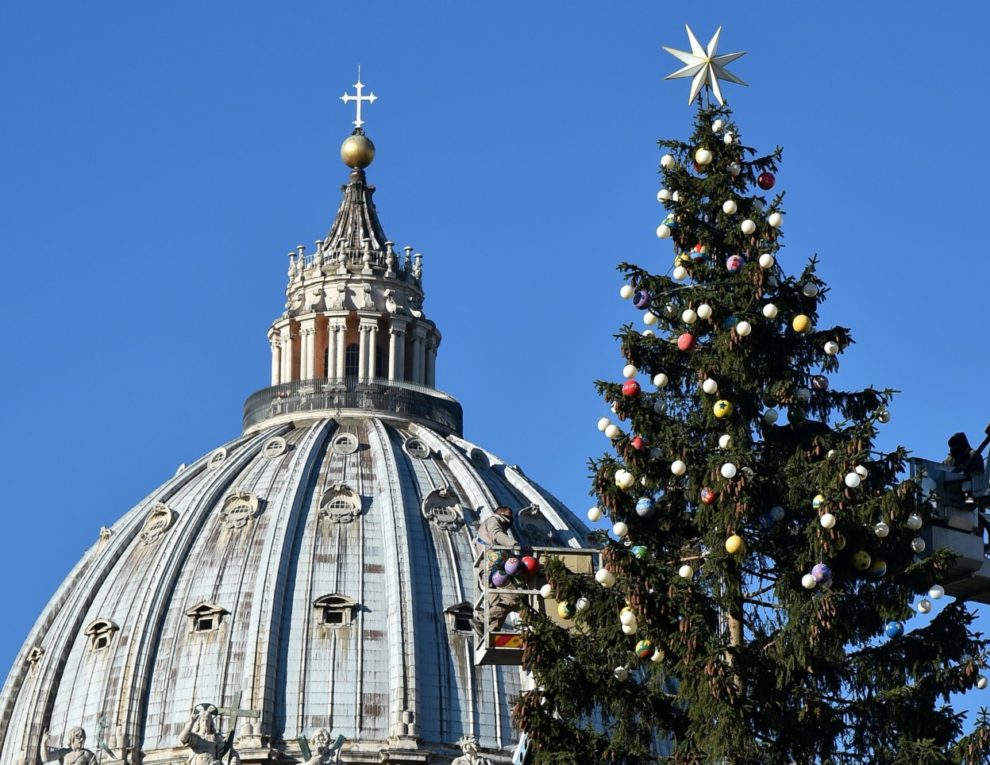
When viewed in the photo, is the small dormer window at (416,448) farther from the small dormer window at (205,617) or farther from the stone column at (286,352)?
the small dormer window at (205,617)

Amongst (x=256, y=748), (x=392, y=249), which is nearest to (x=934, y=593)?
(x=256, y=748)

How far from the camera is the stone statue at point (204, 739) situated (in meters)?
64.6

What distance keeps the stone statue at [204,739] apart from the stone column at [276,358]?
53.5 meters

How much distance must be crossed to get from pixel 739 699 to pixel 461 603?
7387cm

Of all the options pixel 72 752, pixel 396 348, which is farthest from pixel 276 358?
pixel 72 752

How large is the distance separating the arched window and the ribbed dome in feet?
13.0

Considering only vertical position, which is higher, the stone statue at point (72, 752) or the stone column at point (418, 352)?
the stone column at point (418, 352)

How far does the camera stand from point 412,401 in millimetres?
124750

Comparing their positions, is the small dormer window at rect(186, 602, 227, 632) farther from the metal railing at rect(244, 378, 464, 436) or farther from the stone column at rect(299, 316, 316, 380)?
the stone column at rect(299, 316, 316, 380)

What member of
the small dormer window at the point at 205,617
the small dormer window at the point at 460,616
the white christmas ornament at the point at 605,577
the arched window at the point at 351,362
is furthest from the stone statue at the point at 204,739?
the arched window at the point at 351,362

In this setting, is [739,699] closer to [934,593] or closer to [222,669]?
[934,593]

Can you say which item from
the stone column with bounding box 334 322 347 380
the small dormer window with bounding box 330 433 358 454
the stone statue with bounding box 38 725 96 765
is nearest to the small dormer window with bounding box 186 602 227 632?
the stone statue with bounding box 38 725 96 765

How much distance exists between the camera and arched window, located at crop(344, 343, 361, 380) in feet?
416

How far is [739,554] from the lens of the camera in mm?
40562
